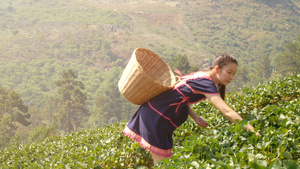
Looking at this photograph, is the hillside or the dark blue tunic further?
the dark blue tunic

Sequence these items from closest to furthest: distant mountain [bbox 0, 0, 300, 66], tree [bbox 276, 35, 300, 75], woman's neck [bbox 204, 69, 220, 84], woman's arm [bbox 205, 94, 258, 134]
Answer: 1. woman's arm [bbox 205, 94, 258, 134]
2. woman's neck [bbox 204, 69, 220, 84]
3. tree [bbox 276, 35, 300, 75]
4. distant mountain [bbox 0, 0, 300, 66]

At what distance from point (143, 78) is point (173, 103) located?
0.41 meters

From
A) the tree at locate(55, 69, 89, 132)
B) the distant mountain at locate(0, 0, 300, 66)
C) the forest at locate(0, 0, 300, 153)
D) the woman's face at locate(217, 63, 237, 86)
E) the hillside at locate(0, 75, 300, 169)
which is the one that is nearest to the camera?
the hillside at locate(0, 75, 300, 169)

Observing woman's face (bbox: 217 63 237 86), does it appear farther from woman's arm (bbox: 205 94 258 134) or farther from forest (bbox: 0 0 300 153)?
forest (bbox: 0 0 300 153)

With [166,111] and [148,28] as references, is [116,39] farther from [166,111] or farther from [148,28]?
[166,111]

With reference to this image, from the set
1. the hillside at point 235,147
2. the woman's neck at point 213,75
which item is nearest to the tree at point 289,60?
the hillside at point 235,147

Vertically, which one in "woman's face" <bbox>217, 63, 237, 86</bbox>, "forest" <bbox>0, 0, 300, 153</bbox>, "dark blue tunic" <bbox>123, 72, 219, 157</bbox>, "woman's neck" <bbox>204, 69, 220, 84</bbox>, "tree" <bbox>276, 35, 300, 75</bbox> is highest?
"woman's face" <bbox>217, 63, 237, 86</bbox>

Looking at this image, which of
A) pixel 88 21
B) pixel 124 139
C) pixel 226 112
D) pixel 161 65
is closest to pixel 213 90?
pixel 226 112

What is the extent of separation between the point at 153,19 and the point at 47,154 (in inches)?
4696

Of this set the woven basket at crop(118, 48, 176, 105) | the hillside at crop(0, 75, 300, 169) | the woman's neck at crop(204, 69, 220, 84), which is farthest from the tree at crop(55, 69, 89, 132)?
the woman's neck at crop(204, 69, 220, 84)

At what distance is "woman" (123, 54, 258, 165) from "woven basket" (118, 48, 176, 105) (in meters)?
0.10

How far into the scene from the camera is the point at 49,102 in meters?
59.5

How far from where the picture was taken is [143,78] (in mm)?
2807

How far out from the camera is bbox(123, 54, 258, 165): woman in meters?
2.80
